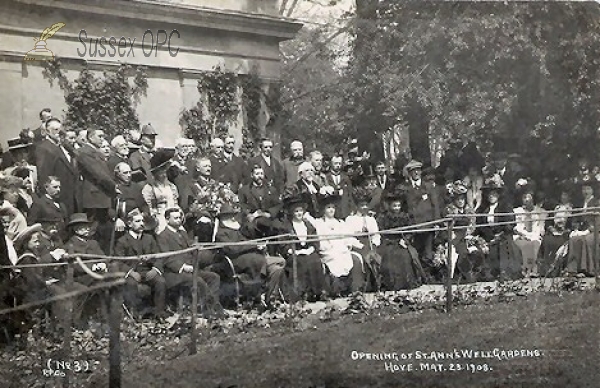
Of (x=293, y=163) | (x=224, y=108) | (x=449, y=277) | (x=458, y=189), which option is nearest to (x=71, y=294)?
(x=224, y=108)

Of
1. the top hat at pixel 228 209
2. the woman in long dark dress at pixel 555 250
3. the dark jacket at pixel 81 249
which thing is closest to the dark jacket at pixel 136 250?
the dark jacket at pixel 81 249

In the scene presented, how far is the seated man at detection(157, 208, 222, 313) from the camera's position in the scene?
24.7 ft

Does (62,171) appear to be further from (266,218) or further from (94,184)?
(266,218)

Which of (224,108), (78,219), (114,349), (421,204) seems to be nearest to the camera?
(114,349)

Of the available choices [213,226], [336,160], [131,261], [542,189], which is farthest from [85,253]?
[542,189]

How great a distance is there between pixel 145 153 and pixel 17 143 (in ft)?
2.74

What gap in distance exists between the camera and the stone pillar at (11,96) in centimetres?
746

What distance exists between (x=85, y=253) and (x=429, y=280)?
7.50 ft

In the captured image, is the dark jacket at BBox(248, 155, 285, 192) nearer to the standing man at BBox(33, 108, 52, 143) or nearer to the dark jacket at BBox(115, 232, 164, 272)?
the dark jacket at BBox(115, 232, 164, 272)

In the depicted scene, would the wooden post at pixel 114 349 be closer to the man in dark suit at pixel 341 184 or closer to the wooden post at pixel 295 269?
the wooden post at pixel 295 269

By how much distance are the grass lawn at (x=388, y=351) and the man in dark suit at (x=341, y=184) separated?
28.4 inches

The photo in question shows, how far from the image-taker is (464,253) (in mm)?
7727

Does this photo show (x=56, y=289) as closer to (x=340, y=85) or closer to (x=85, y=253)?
(x=85, y=253)

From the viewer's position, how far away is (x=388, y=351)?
297 inches
